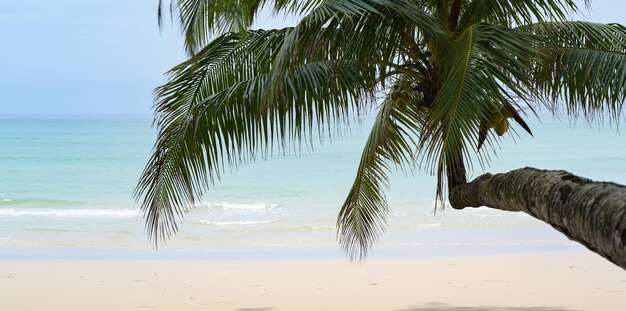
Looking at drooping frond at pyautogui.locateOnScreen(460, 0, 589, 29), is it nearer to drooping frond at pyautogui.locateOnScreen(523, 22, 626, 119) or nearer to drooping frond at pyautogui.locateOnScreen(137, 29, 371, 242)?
drooping frond at pyautogui.locateOnScreen(523, 22, 626, 119)

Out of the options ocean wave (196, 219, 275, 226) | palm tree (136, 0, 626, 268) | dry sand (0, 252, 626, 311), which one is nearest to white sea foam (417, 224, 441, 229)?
ocean wave (196, 219, 275, 226)

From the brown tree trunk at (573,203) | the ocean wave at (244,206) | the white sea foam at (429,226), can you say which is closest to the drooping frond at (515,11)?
the brown tree trunk at (573,203)

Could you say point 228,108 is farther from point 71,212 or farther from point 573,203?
point 71,212

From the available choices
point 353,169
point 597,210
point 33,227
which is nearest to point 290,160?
point 353,169

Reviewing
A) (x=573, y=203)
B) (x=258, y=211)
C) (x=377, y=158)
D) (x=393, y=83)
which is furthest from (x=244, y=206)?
(x=573, y=203)

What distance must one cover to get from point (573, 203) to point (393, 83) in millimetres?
2714

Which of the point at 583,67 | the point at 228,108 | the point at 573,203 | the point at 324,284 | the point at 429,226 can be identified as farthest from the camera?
the point at 429,226

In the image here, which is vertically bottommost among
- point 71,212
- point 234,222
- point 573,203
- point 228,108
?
point 71,212

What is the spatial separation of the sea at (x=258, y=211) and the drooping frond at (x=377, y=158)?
0.34 meters

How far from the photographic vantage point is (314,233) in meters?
14.9

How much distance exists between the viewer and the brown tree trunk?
2572 millimetres

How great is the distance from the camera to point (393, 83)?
5.57 m

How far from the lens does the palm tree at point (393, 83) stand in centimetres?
394

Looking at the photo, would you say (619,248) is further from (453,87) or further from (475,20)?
(475,20)
